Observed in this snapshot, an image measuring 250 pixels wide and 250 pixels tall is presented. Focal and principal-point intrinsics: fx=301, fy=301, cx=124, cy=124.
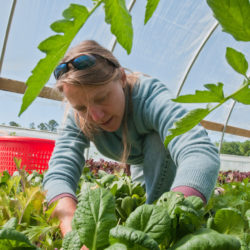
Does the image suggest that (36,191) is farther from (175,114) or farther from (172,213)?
Answer: (175,114)

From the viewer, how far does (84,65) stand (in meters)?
1.27

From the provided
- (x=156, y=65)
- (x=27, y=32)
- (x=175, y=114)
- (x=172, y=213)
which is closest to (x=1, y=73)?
(x=27, y=32)

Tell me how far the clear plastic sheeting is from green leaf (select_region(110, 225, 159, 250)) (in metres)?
3.21

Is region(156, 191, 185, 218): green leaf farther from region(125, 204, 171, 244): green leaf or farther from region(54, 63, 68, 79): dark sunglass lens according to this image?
region(54, 63, 68, 79): dark sunglass lens

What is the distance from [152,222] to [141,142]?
129cm

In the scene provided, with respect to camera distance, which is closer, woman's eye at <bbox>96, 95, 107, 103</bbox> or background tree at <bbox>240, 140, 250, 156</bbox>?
woman's eye at <bbox>96, 95, 107, 103</bbox>

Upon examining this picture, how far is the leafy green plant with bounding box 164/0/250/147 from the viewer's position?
0.58 ft

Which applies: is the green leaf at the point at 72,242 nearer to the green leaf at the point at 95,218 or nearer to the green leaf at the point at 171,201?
the green leaf at the point at 95,218

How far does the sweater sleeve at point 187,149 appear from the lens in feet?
2.74

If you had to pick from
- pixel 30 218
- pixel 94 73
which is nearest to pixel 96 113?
pixel 94 73

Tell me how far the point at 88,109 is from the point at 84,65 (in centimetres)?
19

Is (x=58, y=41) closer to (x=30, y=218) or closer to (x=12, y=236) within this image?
(x=12, y=236)

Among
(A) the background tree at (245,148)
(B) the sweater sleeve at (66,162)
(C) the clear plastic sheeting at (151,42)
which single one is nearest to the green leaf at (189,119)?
(B) the sweater sleeve at (66,162)

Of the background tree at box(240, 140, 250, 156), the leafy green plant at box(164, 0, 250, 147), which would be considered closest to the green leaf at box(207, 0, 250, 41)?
the leafy green plant at box(164, 0, 250, 147)
